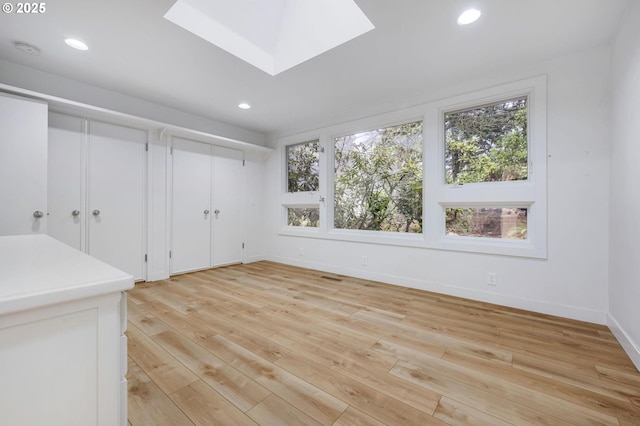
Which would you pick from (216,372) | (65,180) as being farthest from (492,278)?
(65,180)

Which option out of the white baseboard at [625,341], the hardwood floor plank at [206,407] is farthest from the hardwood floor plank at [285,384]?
the white baseboard at [625,341]

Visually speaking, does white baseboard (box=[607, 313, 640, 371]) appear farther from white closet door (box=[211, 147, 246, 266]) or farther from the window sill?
white closet door (box=[211, 147, 246, 266])

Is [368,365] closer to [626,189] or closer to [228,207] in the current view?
[626,189]

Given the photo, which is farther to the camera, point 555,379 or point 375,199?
point 375,199

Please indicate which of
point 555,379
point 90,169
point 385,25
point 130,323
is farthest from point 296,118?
point 555,379

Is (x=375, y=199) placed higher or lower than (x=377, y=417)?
higher

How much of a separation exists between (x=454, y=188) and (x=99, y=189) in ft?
13.3

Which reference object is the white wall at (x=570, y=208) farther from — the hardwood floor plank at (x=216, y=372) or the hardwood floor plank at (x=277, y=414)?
the hardwood floor plank at (x=216, y=372)

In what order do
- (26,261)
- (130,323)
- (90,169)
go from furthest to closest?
(90,169) → (130,323) → (26,261)

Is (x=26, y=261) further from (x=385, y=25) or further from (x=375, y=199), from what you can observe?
(x=375, y=199)

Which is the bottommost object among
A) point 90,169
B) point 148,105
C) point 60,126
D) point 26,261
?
point 26,261

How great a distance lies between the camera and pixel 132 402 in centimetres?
127

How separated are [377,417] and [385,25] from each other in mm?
2477

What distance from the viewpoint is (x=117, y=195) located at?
316cm
